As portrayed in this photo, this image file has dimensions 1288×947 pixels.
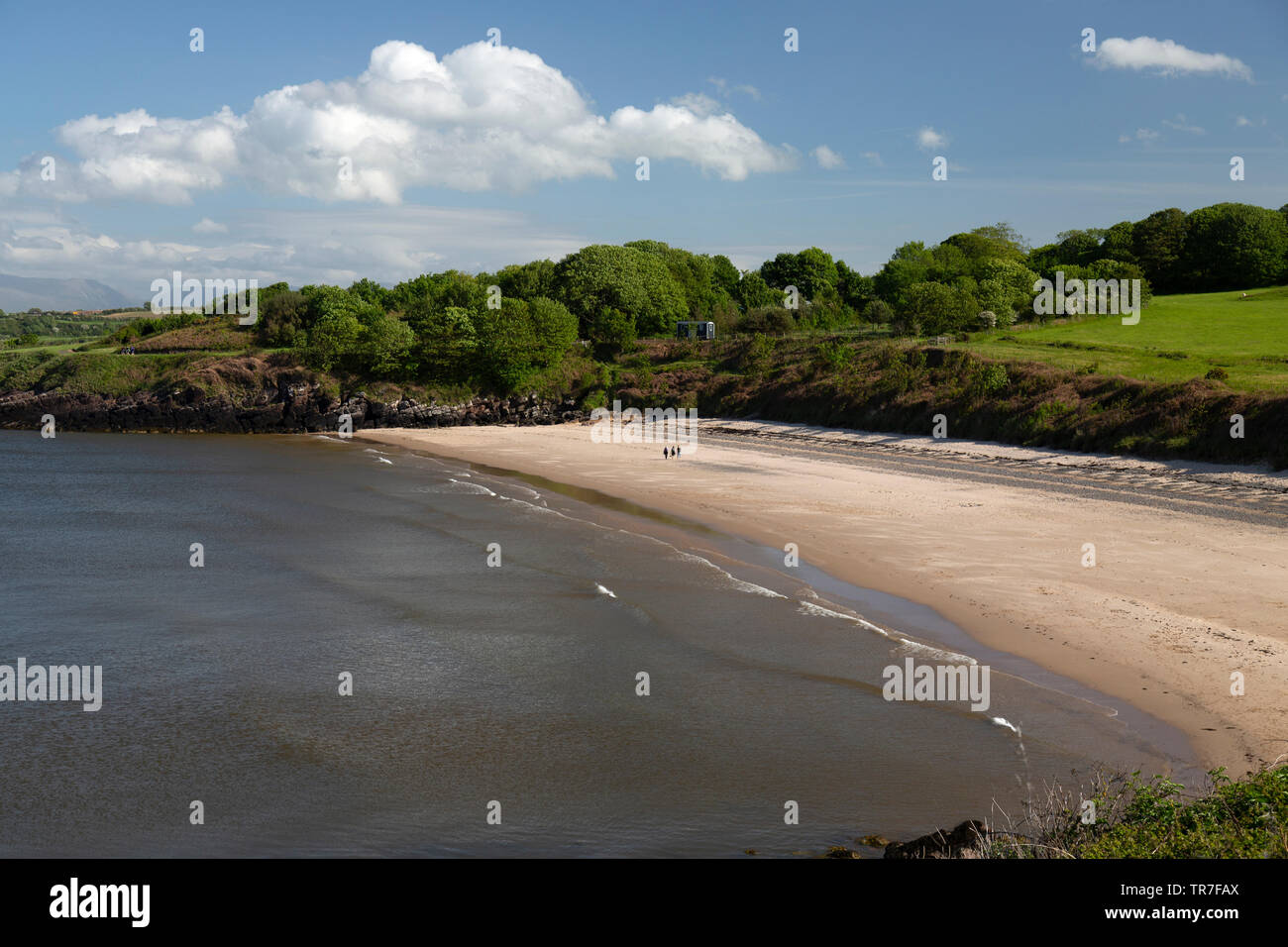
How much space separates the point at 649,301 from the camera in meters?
102

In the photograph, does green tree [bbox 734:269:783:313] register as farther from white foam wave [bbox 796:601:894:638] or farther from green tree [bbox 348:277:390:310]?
white foam wave [bbox 796:601:894:638]

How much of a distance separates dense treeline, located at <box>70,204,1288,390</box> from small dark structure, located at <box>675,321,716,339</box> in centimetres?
337

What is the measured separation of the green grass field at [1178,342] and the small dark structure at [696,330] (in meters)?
30.4

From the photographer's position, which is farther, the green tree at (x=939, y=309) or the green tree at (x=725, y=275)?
the green tree at (x=725, y=275)

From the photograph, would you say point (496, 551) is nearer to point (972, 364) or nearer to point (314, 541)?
point (314, 541)

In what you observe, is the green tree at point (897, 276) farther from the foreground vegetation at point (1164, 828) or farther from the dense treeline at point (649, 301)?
the foreground vegetation at point (1164, 828)

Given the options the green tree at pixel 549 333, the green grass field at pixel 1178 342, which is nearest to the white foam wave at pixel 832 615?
the green grass field at pixel 1178 342

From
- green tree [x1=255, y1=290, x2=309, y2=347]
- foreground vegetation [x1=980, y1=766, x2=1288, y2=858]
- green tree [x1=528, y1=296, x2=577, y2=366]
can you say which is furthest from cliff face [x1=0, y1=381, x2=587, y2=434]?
foreground vegetation [x1=980, y1=766, x2=1288, y2=858]

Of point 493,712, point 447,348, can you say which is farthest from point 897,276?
point 493,712

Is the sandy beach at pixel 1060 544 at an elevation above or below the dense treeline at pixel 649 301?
below

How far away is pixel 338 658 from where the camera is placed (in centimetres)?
1722

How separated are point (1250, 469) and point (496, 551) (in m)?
25.6

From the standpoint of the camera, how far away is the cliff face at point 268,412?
7575 centimetres

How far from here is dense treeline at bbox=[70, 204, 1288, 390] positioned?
77.1 meters
